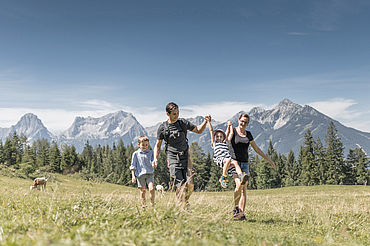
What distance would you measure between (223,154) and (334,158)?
3091 inches

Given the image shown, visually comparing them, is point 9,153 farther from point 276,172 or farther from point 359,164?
point 359,164

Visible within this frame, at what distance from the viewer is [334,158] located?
3012 inches

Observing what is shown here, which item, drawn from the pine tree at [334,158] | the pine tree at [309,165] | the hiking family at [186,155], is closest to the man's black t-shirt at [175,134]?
the hiking family at [186,155]

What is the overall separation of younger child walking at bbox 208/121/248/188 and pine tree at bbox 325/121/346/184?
249 feet

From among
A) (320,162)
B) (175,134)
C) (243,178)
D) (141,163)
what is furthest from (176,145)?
(320,162)

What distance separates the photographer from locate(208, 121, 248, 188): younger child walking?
785cm

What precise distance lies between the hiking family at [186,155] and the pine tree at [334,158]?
76112mm

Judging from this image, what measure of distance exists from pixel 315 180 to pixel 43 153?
7742 cm

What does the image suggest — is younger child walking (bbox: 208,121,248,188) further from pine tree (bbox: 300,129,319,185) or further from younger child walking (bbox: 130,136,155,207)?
pine tree (bbox: 300,129,319,185)

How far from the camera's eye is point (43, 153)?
85.3 m

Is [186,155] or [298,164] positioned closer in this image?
[186,155]

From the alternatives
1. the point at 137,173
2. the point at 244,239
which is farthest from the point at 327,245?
the point at 137,173

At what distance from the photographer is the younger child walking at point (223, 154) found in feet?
25.8

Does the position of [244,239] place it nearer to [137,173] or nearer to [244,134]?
[244,134]
